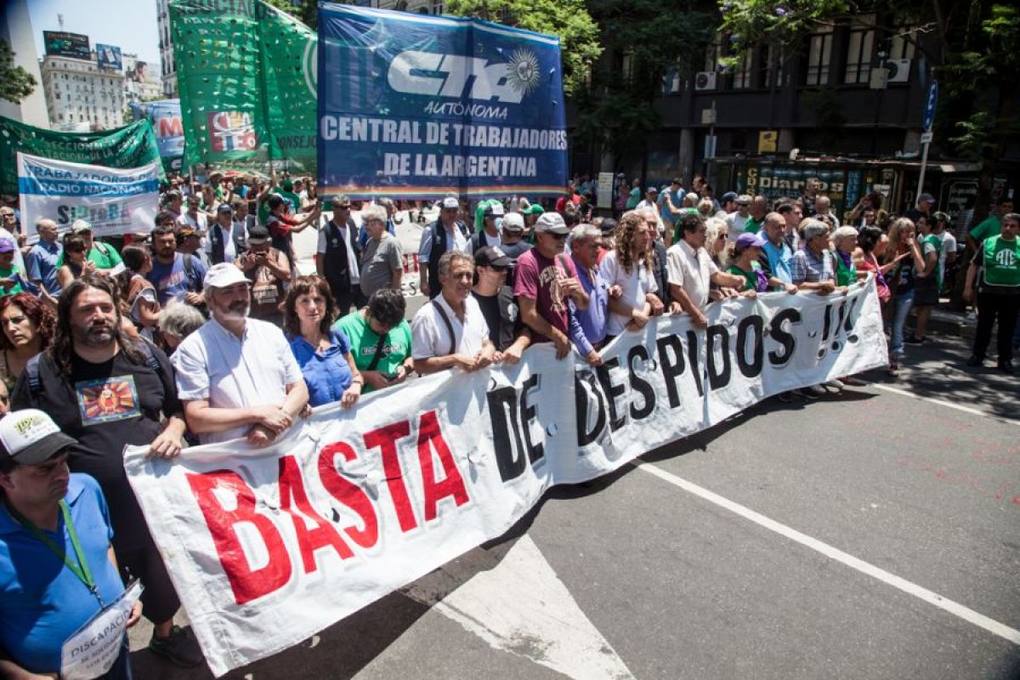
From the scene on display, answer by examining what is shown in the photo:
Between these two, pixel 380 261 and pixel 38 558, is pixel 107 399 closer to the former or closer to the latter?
pixel 38 558

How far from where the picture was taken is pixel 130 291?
5.68 meters

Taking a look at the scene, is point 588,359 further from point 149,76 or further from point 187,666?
point 149,76

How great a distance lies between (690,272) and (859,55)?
80.0ft

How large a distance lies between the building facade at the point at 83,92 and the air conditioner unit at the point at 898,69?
443 ft

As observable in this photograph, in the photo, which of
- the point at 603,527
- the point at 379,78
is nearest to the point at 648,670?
the point at 603,527

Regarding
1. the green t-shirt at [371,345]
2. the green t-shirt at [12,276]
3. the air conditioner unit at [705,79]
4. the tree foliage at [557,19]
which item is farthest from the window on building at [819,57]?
the green t-shirt at [12,276]

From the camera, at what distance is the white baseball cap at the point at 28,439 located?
2.27 metres

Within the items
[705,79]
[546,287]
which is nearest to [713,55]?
[705,79]

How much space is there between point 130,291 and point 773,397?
5959 mm

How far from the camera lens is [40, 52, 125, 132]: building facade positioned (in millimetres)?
132625

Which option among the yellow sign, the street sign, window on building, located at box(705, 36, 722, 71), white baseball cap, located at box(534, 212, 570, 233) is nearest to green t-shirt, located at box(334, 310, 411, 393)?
white baseball cap, located at box(534, 212, 570, 233)

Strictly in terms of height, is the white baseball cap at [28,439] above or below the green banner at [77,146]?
below

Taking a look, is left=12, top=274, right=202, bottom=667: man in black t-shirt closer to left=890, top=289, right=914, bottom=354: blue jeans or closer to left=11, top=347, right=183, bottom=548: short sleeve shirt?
left=11, top=347, right=183, bottom=548: short sleeve shirt

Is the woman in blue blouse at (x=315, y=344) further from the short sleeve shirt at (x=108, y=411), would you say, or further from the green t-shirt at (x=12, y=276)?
the green t-shirt at (x=12, y=276)
